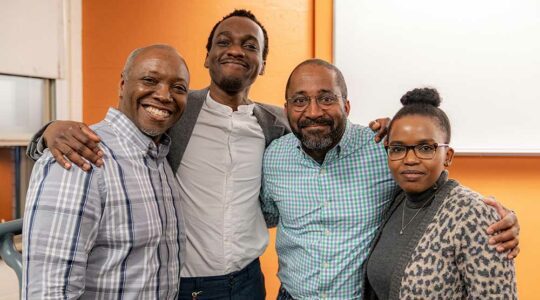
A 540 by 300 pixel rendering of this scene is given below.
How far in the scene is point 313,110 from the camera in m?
1.69

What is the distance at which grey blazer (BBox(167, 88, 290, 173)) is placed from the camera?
1804 millimetres

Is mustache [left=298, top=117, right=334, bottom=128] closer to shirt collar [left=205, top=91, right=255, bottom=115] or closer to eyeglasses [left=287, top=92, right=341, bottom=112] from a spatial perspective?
eyeglasses [left=287, top=92, right=341, bottom=112]

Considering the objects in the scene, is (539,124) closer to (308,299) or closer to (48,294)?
(308,299)

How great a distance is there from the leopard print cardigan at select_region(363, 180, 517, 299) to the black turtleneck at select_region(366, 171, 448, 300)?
0.14 feet

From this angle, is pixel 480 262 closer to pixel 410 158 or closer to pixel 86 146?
pixel 410 158

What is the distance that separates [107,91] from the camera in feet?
8.60

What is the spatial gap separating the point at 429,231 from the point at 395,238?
152 millimetres

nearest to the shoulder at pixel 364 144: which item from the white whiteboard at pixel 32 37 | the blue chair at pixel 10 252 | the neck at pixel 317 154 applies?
the neck at pixel 317 154

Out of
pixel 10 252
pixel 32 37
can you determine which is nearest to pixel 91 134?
pixel 10 252

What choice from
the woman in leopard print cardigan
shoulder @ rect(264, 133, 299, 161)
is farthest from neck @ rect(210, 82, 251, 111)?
the woman in leopard print cardigan

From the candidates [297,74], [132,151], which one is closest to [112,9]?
[297,74]

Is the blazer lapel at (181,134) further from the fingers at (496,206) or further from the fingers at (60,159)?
the fingers at (496,206)

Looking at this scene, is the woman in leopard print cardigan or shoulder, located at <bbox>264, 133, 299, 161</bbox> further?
shoulder, located at <bbox>264, 133, 299, 161</bbox>

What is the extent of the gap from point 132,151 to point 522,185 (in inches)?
83.2
